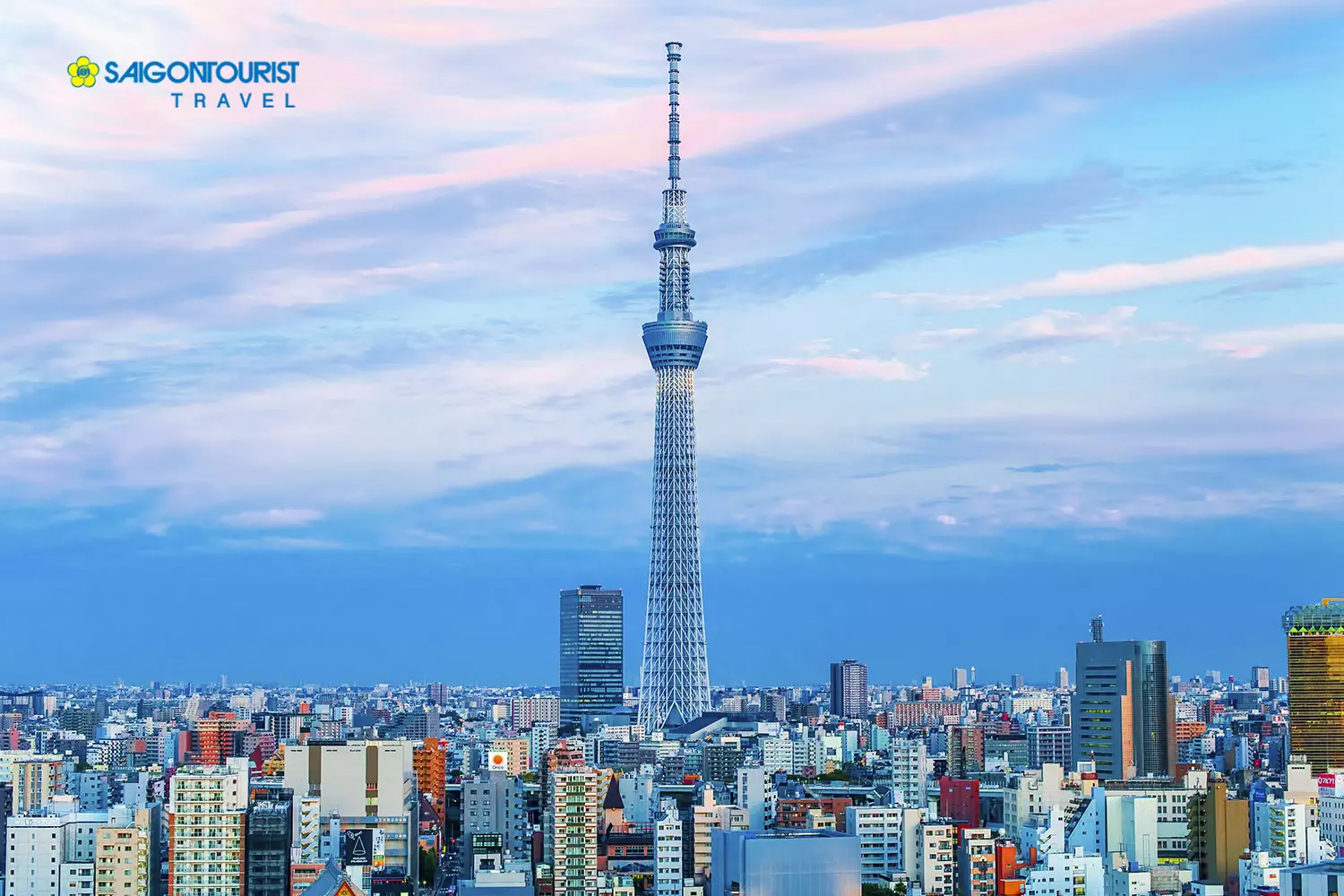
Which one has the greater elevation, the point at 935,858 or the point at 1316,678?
the point at 1316,678

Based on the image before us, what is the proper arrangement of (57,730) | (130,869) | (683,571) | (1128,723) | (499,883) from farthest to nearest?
(57,730) < (683,571) < (1128,723) < (130,869) < (499,883)

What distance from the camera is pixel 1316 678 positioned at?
1870 inches

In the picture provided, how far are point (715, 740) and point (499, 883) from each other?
2762 cm

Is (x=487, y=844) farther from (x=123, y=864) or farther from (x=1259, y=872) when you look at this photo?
(x=1259, y=872)

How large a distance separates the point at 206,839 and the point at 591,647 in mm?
63954

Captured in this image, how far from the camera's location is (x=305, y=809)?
25.5m

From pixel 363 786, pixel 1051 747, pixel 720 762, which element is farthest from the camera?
pixel 1051 747

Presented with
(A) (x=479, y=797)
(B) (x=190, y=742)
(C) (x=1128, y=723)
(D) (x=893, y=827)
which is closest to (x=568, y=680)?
(B) (x=190, y=742)

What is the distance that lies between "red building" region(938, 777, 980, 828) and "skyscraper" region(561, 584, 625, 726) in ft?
172

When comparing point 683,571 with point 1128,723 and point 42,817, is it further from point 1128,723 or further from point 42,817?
point 42,817

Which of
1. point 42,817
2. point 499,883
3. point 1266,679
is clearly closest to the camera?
point 499,883

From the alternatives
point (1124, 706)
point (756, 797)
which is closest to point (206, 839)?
point (756, 797)

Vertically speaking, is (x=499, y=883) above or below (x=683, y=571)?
below

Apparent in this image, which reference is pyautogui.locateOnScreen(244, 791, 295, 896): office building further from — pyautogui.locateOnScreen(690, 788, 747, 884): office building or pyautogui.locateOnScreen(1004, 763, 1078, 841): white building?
pyautogui.locateOnScreen(1004, 763, 1078, 841): white building
